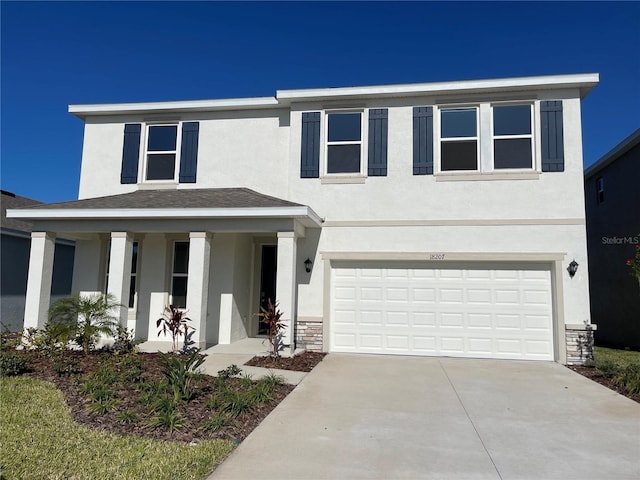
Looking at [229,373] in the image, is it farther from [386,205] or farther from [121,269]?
[386,205]

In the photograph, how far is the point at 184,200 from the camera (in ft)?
33.9

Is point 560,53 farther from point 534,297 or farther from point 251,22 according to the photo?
point 251,22

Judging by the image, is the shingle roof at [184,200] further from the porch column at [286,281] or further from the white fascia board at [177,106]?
the white fascia board at [177,106]

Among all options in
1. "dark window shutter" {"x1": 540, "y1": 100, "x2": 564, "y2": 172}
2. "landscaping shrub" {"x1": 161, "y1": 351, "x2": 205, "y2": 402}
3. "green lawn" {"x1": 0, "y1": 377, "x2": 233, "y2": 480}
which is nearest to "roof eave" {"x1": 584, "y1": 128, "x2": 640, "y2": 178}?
"dark window shutter" {"x1": 540, "y1": 100, "x2": 564, "y2": 172}

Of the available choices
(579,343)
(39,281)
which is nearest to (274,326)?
(39,281)

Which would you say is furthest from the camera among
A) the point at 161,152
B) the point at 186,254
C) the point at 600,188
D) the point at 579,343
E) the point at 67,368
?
the point at 600,188

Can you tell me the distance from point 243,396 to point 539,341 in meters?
7.05

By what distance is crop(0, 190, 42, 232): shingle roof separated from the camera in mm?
13122

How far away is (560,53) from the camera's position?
10273 mm

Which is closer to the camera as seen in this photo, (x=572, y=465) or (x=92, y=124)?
(x=572, y=465)

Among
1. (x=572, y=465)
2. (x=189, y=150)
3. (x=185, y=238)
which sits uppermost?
(x=189, y=150)

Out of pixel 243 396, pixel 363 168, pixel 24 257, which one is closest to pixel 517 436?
pixel 243 396

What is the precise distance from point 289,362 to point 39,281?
627 centimetres

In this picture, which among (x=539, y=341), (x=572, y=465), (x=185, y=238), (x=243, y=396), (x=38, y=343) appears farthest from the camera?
(x=185, y=238)
